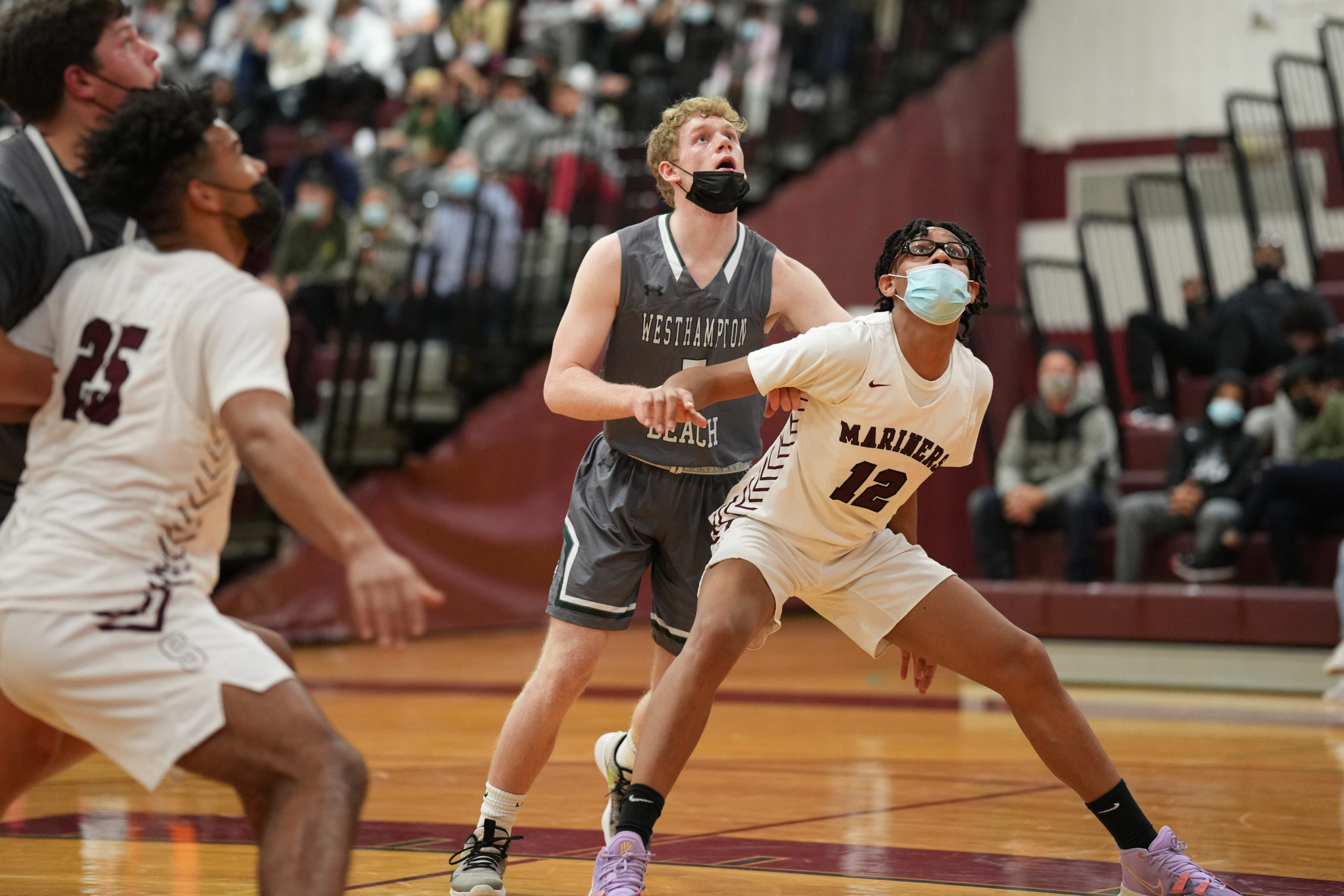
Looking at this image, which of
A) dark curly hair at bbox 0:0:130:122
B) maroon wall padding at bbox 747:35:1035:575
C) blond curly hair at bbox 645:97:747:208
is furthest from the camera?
maroon wall padding at bbox 747:35:1035:575

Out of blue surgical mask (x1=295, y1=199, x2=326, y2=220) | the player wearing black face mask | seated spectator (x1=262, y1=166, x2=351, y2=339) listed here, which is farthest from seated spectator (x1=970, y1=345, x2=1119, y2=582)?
the player wearing black face mask

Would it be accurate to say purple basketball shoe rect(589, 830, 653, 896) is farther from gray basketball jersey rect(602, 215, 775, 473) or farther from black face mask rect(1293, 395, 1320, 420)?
black face mask rect(1293, 395, 1320, 420)

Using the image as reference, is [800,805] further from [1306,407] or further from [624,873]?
[1306,407]

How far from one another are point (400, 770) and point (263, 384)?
3.37 m

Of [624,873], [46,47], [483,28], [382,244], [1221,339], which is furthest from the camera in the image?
[483,28]

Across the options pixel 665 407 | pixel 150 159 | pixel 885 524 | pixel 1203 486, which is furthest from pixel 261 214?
pixel 1203 486

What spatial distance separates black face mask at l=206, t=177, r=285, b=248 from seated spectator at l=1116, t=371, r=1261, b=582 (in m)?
7.01

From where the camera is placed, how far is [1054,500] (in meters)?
9.41

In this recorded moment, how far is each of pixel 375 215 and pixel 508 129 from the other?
4.66ft

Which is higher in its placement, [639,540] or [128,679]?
[639,540]

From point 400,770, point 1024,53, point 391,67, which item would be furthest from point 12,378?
point 1024,53

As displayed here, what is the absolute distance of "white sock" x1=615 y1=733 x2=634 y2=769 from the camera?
13.4ft

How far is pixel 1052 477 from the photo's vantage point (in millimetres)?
9555

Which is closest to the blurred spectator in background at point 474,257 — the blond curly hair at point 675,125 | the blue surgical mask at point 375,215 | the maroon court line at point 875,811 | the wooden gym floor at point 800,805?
the blue surgical mask at point 375,215
